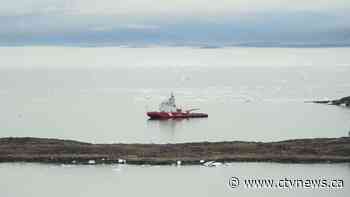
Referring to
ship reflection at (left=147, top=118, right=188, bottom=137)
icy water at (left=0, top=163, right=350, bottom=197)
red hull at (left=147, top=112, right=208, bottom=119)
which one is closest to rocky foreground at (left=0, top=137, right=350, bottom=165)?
icy water at (left=0, top=163, right=350, bottom=197)

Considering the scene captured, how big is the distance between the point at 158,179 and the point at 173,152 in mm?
6579

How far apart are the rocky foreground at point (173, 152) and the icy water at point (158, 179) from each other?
96 centimetres

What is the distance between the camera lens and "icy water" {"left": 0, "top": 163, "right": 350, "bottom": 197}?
3219 cm

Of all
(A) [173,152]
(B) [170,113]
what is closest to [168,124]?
(B) [170,113]

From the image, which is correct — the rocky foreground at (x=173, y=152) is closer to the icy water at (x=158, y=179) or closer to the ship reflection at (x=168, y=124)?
the icy water at (x=158, y=179)

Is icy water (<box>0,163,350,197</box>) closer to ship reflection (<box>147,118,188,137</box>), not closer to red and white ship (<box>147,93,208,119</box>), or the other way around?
ship reflection (<box>147,118,188,137</box>)

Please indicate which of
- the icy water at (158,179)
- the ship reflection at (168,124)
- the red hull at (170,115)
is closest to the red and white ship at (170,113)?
the red hull at (170,115)

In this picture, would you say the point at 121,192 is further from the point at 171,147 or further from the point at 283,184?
the point at 171,147

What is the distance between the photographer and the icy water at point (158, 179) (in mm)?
32188

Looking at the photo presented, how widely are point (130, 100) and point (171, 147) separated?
180ft

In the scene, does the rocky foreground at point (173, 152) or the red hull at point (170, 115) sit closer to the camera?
the rocky foreground at point (173, 152)

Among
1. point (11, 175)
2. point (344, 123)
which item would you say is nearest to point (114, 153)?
point (11, 175)

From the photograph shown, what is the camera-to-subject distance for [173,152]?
134 ft

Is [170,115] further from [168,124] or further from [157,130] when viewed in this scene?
[157,130]
